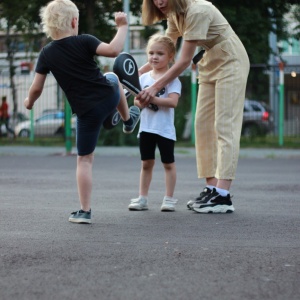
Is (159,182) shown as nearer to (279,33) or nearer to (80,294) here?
(80,294)

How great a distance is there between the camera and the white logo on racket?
22.5 feet

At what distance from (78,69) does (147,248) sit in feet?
5.44

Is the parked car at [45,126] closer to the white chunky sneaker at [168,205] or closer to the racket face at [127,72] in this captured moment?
the white chunky sneaker at [168,205]

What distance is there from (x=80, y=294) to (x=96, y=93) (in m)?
2.66

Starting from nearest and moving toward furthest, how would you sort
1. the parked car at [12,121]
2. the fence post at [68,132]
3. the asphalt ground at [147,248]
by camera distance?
the asphalt ground at [147,248] < the fence post at [68,132] < the parked car at [12,121]

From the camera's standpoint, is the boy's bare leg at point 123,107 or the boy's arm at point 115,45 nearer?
the boy's arm at point 115,45

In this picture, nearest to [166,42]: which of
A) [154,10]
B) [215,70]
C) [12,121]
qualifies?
[154,10]

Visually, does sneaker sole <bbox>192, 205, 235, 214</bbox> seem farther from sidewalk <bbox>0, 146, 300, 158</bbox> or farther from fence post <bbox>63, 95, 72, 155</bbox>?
fence post <bbox>63, 95, 72, 155</bbox>

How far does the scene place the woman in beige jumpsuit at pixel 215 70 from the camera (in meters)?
6.88

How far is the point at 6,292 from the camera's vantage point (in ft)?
13.0

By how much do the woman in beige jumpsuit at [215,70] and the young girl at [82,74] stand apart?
2.03 ft

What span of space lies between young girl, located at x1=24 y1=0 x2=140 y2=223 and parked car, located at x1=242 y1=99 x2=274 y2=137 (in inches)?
653

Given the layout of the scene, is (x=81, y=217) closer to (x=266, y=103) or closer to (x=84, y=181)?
(x=84, y=181)

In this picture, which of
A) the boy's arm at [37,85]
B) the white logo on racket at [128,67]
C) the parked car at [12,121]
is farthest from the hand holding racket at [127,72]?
the parked car at [12,121]
